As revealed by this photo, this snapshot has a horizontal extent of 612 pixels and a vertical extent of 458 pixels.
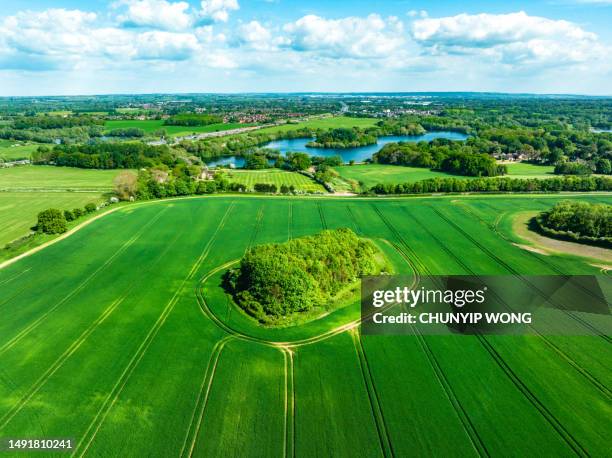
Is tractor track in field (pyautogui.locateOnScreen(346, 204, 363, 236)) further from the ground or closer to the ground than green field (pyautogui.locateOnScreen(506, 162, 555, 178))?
closer to the ground

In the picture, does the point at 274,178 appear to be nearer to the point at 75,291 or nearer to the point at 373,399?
the point at 75,291

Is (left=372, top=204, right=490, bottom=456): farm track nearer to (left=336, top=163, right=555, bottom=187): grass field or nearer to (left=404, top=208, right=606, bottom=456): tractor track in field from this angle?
(left=404, top=208, right=606, bottom=456): tractor track in field

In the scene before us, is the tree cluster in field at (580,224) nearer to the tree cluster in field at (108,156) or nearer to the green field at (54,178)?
the green field at (54,178)

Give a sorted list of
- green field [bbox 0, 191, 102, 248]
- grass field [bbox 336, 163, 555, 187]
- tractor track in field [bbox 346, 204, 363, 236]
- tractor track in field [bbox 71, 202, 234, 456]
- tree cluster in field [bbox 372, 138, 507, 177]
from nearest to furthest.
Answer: tractor track in field [bbox 71, 202, 234, 456] < green field [bbox 0, 191, 102, 248] < tractor track in field [bbox 346, 204, 363, 236] < grass field [bbox 336, 163, 555, 187] < tree cluster in field [bbox 372, 138, 507, 177]

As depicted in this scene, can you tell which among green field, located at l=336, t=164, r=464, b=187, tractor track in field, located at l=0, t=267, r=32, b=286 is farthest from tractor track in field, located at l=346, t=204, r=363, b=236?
tractor track in field, located at l=0, t=267, r=32, b=286

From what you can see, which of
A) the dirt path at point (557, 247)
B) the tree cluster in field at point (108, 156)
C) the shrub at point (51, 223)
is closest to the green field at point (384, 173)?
the dirt path at point (557, 247)

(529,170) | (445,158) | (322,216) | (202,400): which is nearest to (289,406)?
(202,400)
